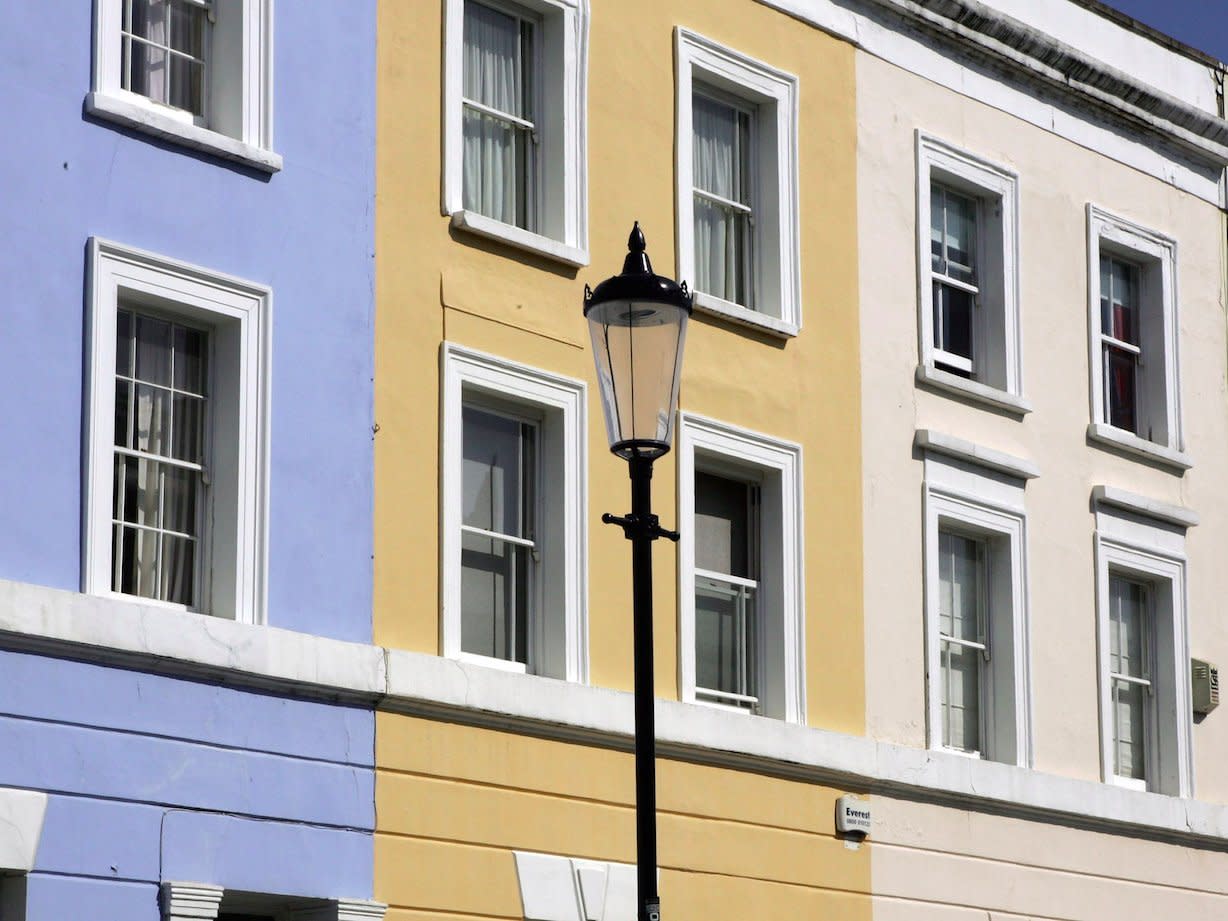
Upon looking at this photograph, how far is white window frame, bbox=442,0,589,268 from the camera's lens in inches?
677

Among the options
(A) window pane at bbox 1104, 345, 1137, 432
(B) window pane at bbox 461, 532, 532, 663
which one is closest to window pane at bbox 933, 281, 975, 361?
(A) window pane at bbox 1104, 345, 1137, 432

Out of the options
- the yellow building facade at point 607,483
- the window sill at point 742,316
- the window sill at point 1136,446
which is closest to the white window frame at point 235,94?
the yellow building facade at point 607,483

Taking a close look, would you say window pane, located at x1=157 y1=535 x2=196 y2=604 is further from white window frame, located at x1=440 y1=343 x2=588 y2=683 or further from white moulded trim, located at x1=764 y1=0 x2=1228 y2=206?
white moulded trim, located at x1=764 y1=0 x2=1228 y2=206

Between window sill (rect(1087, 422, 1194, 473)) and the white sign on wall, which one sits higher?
window sill (rect(1087, 422, 1194, 473))

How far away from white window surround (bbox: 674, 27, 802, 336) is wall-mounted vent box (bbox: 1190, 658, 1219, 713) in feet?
19.0

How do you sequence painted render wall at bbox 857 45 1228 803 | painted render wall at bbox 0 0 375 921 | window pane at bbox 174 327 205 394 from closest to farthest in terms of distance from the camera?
painted render wall at bbox 0 0 375 921 → window pane at bbox 174 327 205 394 → painted render wall at bbox 857 45 1228 803

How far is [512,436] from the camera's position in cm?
1725

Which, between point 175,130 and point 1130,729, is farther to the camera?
point 1130,729

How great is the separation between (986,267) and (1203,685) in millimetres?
4293

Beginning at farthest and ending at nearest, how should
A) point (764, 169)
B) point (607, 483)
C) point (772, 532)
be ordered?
point (764, 169), point (772, 532), point (607, 483)

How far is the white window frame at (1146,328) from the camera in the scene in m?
22.3

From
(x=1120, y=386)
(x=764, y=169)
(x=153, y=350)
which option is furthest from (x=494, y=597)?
(x=1120, y=386)

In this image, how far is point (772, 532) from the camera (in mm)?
18812

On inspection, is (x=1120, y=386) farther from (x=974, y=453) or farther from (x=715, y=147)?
(x=715, y=147)
